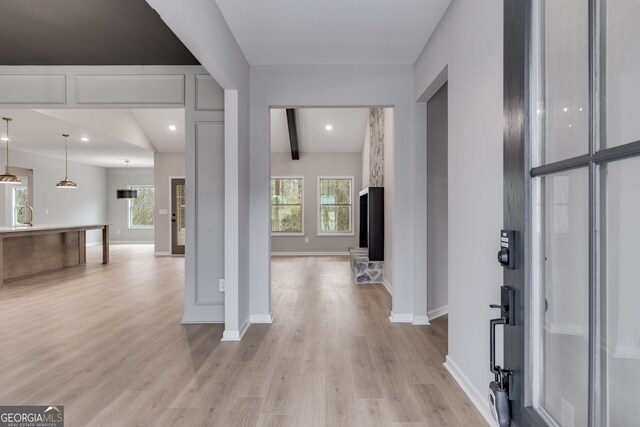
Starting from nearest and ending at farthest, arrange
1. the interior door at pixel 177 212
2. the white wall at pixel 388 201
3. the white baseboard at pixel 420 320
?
the white baseboard at pixel 420 320
the white wall at pixel 388 201
the interior door at pixel 177 212

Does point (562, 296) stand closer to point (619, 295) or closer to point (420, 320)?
point (619, 295)

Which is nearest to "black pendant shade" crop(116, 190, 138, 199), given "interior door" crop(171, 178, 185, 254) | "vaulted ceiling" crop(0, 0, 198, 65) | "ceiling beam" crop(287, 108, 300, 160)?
"interior door" crop(171, 178, 185, 254)

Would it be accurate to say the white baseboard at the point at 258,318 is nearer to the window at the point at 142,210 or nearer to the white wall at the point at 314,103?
the white wall at the point at 314,103

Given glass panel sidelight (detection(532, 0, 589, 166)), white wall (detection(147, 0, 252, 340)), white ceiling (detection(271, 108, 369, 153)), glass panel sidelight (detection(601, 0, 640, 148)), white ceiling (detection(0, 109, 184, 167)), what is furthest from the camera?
white ceiling (detection(271, 108, 369, 153))

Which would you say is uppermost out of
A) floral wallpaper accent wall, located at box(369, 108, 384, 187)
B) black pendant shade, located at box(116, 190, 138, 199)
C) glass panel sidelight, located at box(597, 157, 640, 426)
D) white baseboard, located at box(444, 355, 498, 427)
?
floral wallpaper accent wall, located at box(369, 108, 384, 187)

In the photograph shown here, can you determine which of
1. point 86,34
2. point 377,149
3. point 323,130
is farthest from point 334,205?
point 86,34

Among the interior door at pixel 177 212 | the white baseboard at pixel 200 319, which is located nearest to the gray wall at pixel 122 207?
the interior door at pixel 177 212

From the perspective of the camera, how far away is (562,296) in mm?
978

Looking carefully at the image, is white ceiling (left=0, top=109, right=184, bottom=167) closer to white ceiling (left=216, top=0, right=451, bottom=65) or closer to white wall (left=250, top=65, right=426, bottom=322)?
white wall (left=250, top=65, right=426, bottom=322)

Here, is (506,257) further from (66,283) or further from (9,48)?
(66,283)

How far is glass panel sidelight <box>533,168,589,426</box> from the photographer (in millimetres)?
896

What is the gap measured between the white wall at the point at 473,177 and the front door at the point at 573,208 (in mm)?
687

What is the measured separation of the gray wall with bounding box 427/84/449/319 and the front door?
254 cm

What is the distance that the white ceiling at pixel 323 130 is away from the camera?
288 inches
